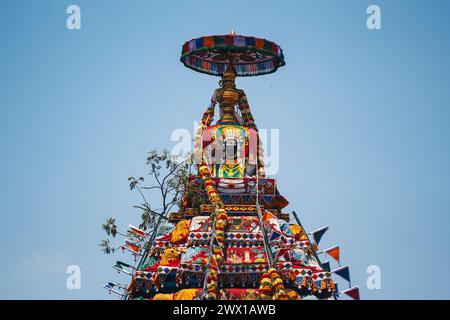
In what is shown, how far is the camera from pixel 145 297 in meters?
38.0

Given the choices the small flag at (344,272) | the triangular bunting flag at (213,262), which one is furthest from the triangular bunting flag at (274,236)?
the triangular bunting flag at (213,262)

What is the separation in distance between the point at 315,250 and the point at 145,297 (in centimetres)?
747

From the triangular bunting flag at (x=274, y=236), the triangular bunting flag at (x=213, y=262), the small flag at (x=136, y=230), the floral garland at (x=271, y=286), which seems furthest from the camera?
the small flag at (x=136, y=230)

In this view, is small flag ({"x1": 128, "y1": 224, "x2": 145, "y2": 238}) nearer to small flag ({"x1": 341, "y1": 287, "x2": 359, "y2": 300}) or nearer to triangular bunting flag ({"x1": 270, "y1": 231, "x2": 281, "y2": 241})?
triangular bunting flag ({"x1": 270, "y1": 231, "x2": 281, "y2": 241})

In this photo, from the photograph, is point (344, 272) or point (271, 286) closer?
point (271, 286)

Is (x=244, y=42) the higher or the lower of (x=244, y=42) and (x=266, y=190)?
the higher

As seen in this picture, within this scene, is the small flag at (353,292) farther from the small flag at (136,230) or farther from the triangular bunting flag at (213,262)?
the small flag at (136,230)

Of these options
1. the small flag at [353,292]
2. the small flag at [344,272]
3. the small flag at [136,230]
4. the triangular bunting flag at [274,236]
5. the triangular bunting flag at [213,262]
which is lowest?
the small flag at [353,292]

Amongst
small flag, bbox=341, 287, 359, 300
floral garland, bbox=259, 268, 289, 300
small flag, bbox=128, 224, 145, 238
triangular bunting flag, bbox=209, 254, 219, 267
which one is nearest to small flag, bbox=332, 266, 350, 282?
small flag, bbox=341, 287, 359, 300

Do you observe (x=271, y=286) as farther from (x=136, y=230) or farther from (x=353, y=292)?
(x=136, y=230)

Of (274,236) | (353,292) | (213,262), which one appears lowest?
(353,292)

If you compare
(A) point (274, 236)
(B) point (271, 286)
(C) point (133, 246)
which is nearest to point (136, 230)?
(C) point (133, 246)
